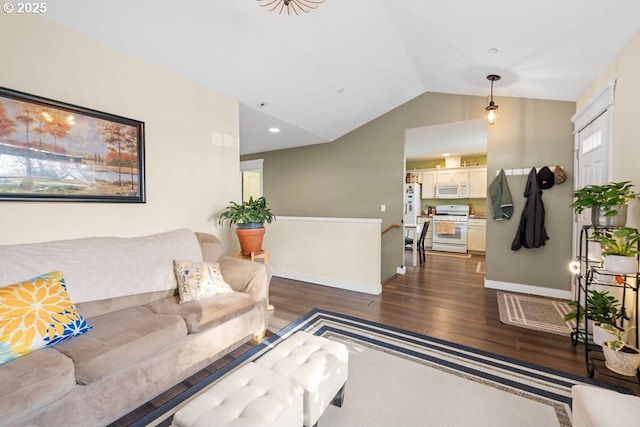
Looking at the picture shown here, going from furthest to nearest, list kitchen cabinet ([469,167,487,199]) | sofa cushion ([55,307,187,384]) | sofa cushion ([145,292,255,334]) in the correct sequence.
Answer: kitchen cabinet ([469,167,487,199]) → sofa cushion ([145,292,255,334]) → sofa cushion ([55,307,187,384])

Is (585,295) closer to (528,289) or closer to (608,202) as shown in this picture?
(608,202)

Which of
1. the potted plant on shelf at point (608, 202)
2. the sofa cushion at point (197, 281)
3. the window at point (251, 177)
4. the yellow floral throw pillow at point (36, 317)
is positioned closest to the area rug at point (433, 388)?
the sofa cushion at point (197, 281)

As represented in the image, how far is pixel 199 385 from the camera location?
6.19 feet

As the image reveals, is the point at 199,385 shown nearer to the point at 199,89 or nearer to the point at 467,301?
the point at 199,89

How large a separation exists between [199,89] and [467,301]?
4.00 m

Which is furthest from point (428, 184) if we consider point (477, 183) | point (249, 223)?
point (249, 223)

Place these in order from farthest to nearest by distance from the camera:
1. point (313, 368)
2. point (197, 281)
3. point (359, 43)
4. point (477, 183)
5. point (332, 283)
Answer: point (477, 183) → point (332, 283) → point (359, 43) → point (197, 281) → point (313, 368)

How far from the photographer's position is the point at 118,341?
5.16 feet

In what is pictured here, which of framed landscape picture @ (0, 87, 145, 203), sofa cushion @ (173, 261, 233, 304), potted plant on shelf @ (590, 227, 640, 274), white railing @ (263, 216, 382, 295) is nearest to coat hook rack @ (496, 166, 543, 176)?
white railing @ (263, 216, 382, 295)

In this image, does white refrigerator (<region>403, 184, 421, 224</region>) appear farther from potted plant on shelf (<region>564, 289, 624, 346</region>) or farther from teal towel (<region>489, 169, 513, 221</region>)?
potted plant on shelf (<region>564, 289, 624, 346</region>)

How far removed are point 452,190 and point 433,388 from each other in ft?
19.4

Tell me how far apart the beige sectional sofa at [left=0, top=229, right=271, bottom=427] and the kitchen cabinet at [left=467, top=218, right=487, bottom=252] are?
18.6 ft

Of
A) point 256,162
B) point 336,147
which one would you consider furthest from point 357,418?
point 256,162

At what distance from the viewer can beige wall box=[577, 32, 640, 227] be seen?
2006mm
